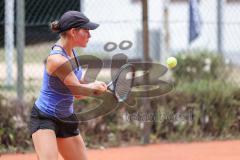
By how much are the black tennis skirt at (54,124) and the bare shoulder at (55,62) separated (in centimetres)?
39

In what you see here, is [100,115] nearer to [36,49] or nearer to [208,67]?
[36,49]

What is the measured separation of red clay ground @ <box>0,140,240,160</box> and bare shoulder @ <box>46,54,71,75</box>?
333 cm

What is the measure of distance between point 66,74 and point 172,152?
385 centimetres

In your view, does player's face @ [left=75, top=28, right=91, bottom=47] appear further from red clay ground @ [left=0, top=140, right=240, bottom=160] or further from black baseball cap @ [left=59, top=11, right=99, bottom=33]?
red clay ground @ [left=0, top=140, right=240, bottom=160]

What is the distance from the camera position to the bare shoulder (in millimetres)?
5105

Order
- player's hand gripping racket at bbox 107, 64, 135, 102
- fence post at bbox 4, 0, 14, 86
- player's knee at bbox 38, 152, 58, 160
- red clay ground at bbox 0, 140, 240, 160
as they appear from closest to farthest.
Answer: player's knee at bbox 38, 152, 58, 160, player's hand gripping racket at bbox 107, 64, 135, 102, red clay ground at bbox 0, 140, 240, 160, fence post at bbox 4, 0, 14, 86

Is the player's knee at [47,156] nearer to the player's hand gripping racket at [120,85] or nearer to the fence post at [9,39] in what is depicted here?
the player's hand gripping racket at [120,85]

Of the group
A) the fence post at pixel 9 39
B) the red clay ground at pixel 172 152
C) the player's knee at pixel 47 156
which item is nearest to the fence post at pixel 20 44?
the fence post at pixel 9 39

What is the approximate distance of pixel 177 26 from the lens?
17.9 metres

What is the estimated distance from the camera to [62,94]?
5.30 m

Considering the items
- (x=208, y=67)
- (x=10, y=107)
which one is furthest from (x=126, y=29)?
(x=10, y=107)

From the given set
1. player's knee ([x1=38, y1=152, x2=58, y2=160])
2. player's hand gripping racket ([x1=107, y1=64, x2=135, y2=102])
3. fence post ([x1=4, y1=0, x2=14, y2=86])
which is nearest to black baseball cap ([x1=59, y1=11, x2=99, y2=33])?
player's hand gripping racket ([x1=107, y1=64, x2=135, y2=102])

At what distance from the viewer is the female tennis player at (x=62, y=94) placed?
202 inches

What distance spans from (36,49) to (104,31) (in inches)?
60.8
